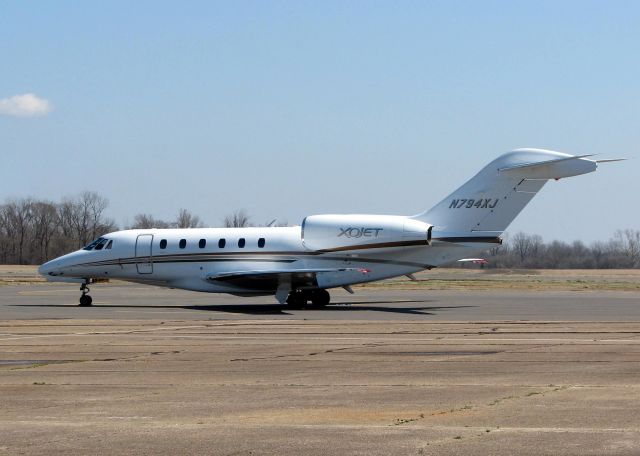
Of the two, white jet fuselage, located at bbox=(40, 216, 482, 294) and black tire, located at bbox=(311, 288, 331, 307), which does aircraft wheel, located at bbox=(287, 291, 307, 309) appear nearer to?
white jet fuselage, located at bbox=(40, 216, 482, 294)

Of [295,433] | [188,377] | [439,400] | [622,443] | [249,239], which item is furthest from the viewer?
[249,239]

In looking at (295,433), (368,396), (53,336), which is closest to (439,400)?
(368,396)

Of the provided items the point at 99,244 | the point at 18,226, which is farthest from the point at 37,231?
the point at 99,244

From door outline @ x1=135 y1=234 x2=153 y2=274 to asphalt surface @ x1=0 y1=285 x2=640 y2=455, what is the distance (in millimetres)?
10809

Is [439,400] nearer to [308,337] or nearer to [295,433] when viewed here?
[295,433]

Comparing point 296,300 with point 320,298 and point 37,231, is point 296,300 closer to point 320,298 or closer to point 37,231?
point 320,298

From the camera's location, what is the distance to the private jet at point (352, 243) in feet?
123

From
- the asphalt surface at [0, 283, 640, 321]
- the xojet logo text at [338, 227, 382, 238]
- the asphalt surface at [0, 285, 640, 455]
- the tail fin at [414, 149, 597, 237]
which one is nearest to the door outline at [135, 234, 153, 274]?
the asphalt surface at [0, 283, 640, 321]

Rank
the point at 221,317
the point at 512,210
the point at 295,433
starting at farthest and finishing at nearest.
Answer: the point at 512,210, the point at 221,317, the point at 295,433

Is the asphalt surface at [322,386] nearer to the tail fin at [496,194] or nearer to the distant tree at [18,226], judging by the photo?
the tail fin at [496,194]

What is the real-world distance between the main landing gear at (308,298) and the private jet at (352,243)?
4 centimetres

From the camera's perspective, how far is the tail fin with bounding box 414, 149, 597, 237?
37250 millimetres

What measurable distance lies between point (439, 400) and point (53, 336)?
14149 millimetres

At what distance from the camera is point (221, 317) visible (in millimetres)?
33375
